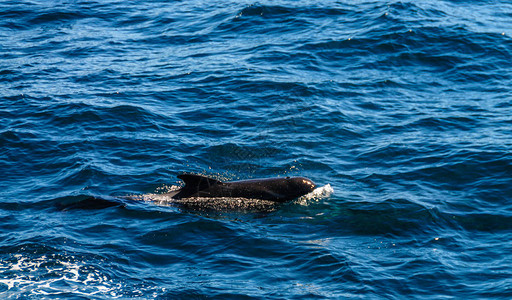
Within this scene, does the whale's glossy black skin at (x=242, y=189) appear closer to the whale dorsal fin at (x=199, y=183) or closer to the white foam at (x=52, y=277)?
the whale dorsal fin at (x=199, y=183)

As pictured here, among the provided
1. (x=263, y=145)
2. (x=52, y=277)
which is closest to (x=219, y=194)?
(x=263, y=145)

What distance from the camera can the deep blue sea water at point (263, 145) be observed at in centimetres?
1156

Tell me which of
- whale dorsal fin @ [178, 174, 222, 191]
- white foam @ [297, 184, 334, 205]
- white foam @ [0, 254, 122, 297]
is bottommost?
white foam @ [297, 184, 334, 205]

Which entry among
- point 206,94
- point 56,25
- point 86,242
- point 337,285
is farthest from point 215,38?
point 337,285

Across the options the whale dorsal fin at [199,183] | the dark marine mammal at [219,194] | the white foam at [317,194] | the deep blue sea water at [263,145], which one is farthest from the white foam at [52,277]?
the white foam at [317,194]

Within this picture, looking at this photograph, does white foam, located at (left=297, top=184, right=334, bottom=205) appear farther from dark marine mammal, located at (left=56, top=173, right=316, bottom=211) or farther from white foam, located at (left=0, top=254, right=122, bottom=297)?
white foam, located at (left=0, top=254, right=122, bottom=297)

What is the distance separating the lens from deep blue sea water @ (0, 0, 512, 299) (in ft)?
37.9

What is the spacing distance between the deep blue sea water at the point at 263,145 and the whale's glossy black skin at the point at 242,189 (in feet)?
1.08

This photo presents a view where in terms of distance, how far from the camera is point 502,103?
19734 millimetres

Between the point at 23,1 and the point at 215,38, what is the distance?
39.0 feet

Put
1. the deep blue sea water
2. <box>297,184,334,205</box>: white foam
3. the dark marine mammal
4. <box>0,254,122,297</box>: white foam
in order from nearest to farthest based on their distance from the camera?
<box>0,254,122,297</box>: white foam
the deep blue sea water
the dark marine mammal
<box>297,184,334,205</box>: white foam

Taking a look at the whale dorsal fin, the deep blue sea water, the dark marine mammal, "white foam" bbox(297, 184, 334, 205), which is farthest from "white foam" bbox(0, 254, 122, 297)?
"white foam" bbox(297, 184, 334, 205)

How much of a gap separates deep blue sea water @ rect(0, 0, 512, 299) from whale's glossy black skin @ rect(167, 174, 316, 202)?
329 millimetres

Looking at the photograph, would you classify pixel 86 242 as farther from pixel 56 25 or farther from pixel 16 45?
pixel 56 25
